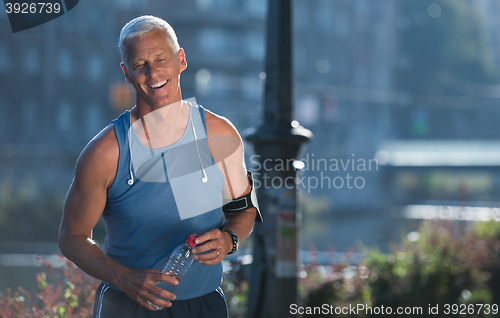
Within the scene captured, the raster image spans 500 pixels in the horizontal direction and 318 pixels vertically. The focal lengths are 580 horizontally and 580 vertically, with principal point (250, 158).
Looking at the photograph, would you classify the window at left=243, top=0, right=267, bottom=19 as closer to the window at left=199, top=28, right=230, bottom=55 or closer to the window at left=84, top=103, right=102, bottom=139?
the window at left=199, top=28, right=230, bottom=55

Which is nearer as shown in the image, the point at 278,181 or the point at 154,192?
the point at 154,192

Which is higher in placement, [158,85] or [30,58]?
[158,85]

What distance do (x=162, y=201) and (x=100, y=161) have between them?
0.26m

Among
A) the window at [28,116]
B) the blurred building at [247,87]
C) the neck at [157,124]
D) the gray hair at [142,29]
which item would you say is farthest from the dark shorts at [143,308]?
the window at [28,116]

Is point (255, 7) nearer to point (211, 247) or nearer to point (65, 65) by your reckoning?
point (65, 65)

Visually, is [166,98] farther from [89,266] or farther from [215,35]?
[215,35]

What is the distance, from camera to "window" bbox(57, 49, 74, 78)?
3966cm

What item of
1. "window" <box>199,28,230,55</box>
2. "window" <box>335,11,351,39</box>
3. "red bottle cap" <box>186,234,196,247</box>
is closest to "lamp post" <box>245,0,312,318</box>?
"red bottle cap" <box>186,234,196,247</box>

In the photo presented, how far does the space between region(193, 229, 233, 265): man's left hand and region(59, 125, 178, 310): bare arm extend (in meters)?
0.21

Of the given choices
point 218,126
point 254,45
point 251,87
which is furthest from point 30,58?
point 218,126

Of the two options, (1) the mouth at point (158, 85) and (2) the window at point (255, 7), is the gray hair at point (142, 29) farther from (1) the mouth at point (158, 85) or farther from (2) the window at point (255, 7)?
(2) the window at point (255, 7)

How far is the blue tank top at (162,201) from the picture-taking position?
6.57ft

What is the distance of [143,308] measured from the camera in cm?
206

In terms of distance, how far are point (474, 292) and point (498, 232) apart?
166 centimetres
